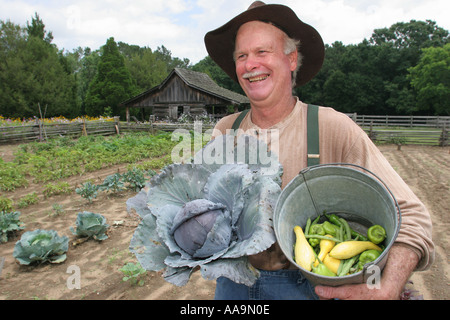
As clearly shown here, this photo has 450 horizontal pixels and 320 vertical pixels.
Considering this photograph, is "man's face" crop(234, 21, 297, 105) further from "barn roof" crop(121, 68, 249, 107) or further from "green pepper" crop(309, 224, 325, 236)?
"barn roof" crop(121, 68, 249, 107)

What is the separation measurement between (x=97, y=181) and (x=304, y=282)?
723cm

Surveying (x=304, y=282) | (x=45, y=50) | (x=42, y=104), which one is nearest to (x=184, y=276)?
(x=304, y=282)

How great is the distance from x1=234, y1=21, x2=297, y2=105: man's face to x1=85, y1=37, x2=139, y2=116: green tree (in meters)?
34.0

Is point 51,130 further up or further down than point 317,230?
further up

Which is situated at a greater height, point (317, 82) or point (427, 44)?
point (427, 44)

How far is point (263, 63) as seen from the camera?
1.75 meters

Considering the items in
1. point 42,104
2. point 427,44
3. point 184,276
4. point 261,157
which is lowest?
point 184,276

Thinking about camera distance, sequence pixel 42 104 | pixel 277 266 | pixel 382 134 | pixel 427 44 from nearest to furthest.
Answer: pixel 277 266, pixel 382 134, pixel 42 104, pixel 427 44

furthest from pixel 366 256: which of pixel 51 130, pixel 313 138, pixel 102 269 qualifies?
pixel 51 130

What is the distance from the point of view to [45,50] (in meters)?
27.5

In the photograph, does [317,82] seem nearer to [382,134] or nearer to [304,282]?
[382,134]

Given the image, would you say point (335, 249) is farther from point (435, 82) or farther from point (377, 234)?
point (435, 82)

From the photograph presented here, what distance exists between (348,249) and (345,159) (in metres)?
0.54

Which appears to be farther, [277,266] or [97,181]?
[97,181]
